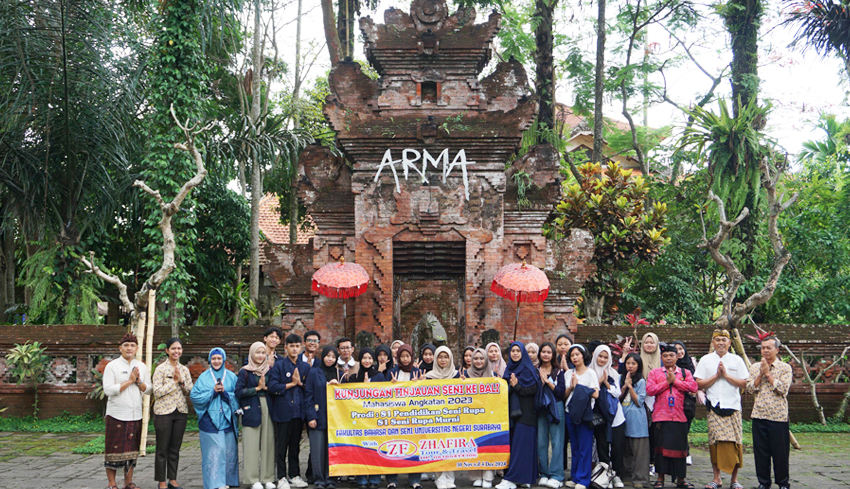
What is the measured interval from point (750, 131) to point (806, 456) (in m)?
6.03

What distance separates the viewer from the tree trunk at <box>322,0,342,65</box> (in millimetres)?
16359

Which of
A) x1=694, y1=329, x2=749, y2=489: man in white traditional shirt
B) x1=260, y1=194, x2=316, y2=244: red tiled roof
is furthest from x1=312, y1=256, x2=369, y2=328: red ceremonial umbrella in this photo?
x1=260, y1=194, x2=316, y2=244: red tiled roof

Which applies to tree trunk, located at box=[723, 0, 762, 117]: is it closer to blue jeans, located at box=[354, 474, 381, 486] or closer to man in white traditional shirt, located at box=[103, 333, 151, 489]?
blue jeans, located at box=[354, 474, 381, 486]

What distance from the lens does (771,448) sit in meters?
6.79

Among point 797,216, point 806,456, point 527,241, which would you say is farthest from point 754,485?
point 797,216

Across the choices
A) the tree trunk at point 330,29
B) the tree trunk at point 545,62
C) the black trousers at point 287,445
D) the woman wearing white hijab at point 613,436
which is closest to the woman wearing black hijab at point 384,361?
the black trousers at point 287,445

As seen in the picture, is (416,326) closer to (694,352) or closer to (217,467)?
(694,352)

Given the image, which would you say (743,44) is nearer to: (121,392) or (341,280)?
(341,280)

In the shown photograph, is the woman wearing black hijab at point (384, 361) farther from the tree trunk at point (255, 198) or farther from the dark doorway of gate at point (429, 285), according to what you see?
the tree trunk at point (255, 198)

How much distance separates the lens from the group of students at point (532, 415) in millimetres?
6859

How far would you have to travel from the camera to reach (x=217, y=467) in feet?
22.3

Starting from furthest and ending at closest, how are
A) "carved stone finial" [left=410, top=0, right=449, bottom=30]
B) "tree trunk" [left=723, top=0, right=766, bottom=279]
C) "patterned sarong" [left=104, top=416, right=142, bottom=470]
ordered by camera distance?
"tree trunk" [left=723, top=0, right=766, bottom=279]
"carved stone finial" [left=410, top=0, right=449, bottom=30]
"patterned sarong" [left=104, top=416, right=142, bottom=470]

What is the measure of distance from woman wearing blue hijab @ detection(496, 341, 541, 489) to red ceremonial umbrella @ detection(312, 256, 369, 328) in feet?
10.5

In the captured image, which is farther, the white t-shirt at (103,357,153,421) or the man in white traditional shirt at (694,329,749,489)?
the man in white traditional shirt at (694,329,749,489)
